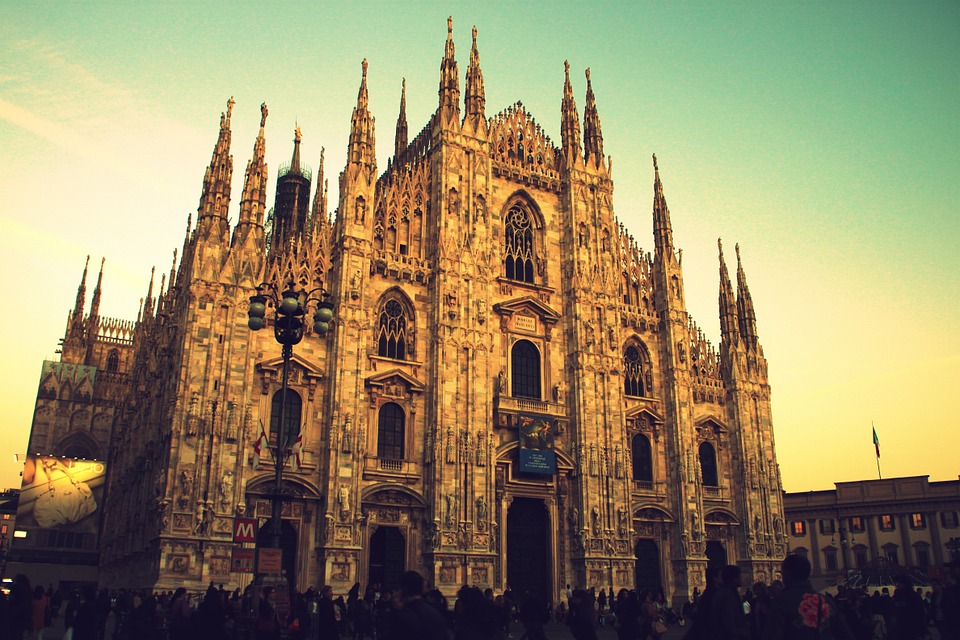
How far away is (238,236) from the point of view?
109ft

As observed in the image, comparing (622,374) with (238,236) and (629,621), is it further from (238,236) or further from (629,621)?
(629,621)

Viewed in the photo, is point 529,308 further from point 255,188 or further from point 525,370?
point 255,188

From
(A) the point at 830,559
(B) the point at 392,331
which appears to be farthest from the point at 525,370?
(A) the point at 830,559

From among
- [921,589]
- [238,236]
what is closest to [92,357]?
[238,236]

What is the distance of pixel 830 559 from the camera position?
65125mm

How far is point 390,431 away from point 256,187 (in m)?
11.5

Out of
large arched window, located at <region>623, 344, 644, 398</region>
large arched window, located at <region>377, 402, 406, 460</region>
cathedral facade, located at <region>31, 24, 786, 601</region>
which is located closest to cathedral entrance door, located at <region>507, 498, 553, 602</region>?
cathedral facade, located at <region>31, 24, 786, 601</region>

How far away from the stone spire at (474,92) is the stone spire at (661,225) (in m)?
11.4

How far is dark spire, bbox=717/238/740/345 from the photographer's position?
147 feet

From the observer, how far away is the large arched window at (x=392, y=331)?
116 ft

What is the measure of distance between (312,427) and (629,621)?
823 inches

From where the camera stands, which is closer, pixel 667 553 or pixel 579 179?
pixel 667 553

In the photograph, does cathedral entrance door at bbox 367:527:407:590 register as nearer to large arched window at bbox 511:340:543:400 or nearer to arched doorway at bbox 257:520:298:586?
arched doorway at bbox 257:520:298:586

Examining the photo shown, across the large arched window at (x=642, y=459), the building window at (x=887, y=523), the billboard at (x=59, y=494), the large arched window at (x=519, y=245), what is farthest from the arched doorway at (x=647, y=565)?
the billboard at (x=59, y=494)
